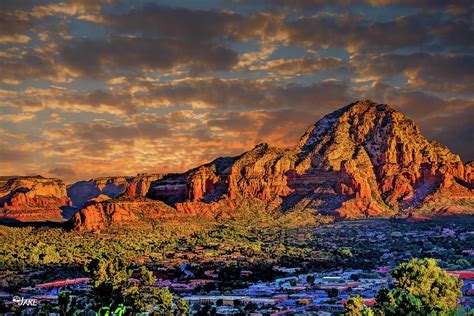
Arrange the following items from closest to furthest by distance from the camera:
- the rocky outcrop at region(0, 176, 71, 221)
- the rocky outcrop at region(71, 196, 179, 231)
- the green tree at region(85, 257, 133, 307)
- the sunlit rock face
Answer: the green tree at region(85, 257, 133, 307), the rocky outcrop at region(71, 196, 179, 231), the sunlit rock face, the rocky outcrop at region(0, 176, 71, 221)

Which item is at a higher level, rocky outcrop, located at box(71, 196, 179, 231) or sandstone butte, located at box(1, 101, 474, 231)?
sandstone butte, located at box(1, 101, 474, 231)

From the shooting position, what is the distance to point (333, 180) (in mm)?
150500

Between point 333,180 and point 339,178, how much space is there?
154cm

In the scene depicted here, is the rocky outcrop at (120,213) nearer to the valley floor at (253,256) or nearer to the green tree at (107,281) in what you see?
the valley floor at (253,256)

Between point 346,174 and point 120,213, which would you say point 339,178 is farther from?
point 120,213

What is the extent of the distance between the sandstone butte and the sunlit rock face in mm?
240

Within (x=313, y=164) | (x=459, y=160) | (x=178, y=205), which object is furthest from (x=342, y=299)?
(x=459, y=160)

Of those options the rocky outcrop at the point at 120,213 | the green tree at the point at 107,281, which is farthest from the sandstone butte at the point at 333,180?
the green tree at the point at 107,281

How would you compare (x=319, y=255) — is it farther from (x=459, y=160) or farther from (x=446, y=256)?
(x=459, y=160)

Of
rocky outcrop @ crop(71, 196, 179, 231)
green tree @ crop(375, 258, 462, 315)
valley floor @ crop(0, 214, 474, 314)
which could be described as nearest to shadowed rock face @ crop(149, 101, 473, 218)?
rocky outcrop @ crop(71, 196, 179, 231)

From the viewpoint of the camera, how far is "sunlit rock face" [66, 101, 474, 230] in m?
140

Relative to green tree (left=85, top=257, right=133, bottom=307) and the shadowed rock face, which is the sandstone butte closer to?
the shadowed rock face
